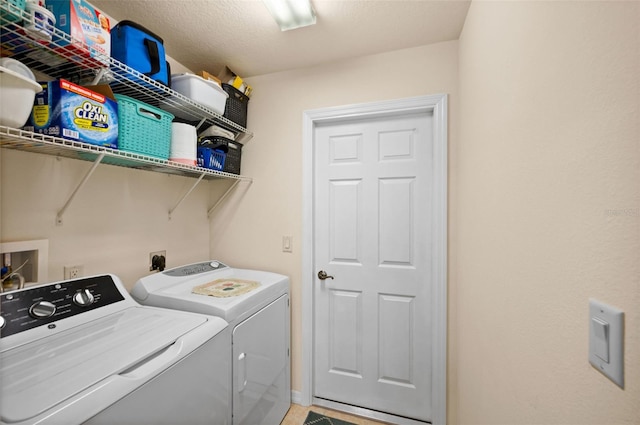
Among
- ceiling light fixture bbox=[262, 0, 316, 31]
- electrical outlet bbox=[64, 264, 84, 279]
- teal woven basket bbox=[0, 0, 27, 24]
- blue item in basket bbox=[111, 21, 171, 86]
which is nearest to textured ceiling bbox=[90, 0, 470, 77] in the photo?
ceiling light fixture bbox=[262, 0, 316, 31]

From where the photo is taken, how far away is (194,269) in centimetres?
184

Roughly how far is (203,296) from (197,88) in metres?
1.18

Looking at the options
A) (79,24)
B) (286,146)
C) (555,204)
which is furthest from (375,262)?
(79,24)

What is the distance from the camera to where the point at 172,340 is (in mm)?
990

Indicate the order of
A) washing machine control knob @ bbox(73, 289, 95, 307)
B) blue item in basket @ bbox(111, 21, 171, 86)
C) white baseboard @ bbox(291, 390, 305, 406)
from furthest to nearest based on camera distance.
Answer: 1. white baseboard @ bbox(291, 390, 305, 406)
2. blue item in basket @ bbox(111, 21, 171, 86)
3. washing machine control knob @ bbox(73, 289, 95, 307)

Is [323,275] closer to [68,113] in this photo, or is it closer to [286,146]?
[286,146]

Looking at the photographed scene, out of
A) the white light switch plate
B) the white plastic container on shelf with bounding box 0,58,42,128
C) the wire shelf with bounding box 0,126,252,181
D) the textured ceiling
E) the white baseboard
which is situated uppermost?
the textured ceiling

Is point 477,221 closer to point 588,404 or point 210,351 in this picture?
point 588,404

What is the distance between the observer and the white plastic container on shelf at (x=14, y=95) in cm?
79

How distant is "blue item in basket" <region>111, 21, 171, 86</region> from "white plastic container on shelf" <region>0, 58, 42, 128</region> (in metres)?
0.47

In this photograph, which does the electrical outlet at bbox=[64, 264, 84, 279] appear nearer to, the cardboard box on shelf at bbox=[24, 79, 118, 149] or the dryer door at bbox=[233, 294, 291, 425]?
the cardboard box on shelf at bbox=[24, 79, 118, 149]

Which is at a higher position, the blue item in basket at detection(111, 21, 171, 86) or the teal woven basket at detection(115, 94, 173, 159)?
the blue item in basket at detection(111, 21, 171, 86)

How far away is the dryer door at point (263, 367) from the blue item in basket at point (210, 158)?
3.28 feet

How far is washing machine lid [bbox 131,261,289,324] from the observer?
1302mm
